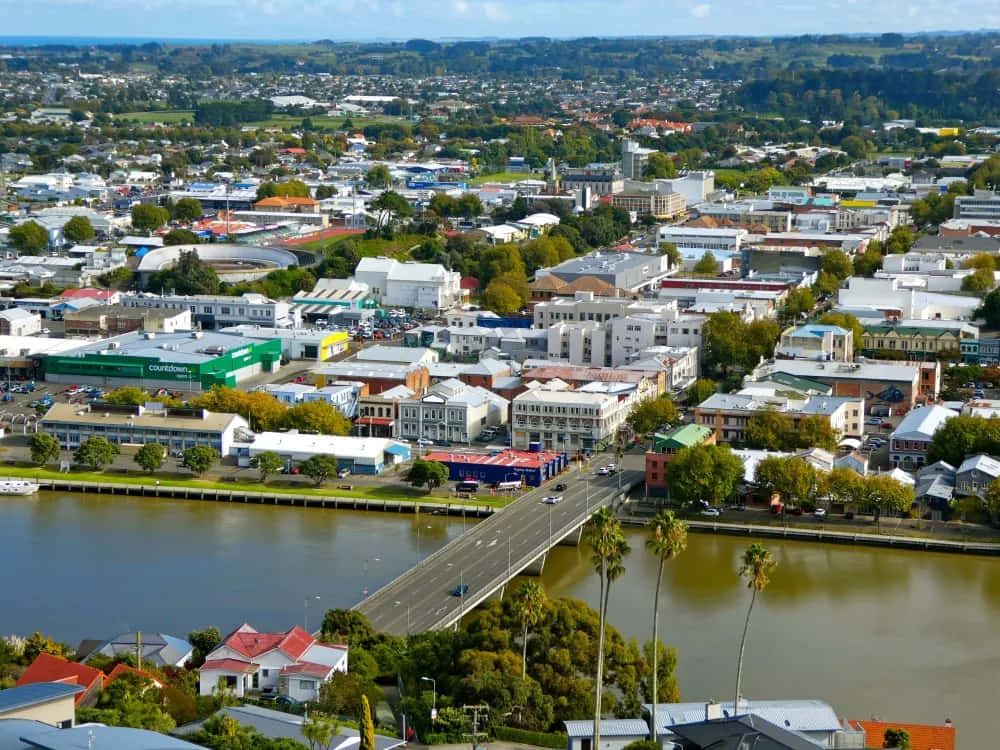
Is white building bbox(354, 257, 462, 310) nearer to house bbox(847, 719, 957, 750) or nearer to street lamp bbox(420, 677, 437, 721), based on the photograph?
street lamp bbox(420, 677, 437, 721)

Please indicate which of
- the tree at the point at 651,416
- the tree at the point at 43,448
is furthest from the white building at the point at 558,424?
the tree at the point at 43,448

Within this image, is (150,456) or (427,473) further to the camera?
(150,456)

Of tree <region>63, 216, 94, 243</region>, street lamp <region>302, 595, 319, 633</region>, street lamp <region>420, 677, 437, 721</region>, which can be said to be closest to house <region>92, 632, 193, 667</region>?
street lamp <region>302, 595, 319, 633</region>

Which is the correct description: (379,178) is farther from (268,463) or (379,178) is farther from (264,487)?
(264,487)

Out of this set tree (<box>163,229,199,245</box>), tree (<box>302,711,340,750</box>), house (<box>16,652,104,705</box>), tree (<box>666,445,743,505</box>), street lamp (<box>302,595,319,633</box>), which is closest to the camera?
tree (<box>302,711,340,750</box>)

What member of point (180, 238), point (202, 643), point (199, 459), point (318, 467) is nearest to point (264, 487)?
point (318, 467)

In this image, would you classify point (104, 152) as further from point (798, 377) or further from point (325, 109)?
point (798, 377)
